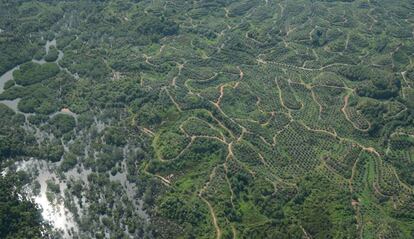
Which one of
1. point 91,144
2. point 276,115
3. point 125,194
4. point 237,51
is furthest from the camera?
point 237,51

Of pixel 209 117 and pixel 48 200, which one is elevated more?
pixel 48 200

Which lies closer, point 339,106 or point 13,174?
point 13,174

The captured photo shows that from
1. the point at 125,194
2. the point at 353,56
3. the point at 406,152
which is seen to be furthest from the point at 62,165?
the point at 353,56

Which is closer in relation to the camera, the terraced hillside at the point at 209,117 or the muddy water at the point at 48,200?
the muddy water at the point at 48,200

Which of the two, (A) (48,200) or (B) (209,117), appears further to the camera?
(B) (209,117)

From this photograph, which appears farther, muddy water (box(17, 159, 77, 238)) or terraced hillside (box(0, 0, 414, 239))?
terraced hillside (box(0, 0, 414, 239))

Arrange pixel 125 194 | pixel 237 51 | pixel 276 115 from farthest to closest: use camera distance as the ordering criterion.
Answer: pixel 237 51
pixel 276 115
pixel 125 194

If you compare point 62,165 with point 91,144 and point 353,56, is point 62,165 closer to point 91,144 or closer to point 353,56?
point 91,144

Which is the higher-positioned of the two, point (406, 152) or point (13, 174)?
point (13, 174)
